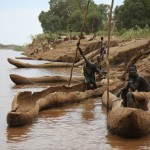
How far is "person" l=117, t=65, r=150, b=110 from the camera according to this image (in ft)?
25.4

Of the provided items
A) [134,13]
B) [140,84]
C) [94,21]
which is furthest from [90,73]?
[94,21]

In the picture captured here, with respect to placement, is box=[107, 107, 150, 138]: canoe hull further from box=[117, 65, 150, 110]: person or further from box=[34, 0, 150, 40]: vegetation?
box=[34, 0, 150, 40]: vegetation

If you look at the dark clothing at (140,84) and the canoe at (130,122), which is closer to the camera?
the canoe at (130,122)

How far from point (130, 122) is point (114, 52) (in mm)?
17450

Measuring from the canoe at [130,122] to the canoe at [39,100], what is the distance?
1883 mm

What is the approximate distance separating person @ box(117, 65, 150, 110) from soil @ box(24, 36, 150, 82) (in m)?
7.15

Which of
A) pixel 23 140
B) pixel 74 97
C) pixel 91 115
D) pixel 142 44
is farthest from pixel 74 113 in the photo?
pixel 142 44

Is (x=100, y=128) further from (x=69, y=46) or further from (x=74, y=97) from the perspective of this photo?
(x=69, y=46)

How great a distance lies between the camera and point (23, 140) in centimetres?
754

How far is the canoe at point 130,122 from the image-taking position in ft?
23.6

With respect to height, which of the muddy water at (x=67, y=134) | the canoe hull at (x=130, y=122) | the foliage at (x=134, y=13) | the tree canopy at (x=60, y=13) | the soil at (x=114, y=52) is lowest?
the muddy water at (x=67, y=134)

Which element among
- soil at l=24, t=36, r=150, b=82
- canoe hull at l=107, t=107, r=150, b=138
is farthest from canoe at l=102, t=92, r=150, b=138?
soil at l=24, t=36, r=150, b=82

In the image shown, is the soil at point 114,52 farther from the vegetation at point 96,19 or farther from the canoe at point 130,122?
the canoe at point 130,122

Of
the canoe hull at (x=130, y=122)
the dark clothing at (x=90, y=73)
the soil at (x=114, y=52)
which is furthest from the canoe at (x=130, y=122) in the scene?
the soil at (x=114, y=52)
